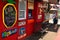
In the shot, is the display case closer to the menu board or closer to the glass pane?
the glass pane

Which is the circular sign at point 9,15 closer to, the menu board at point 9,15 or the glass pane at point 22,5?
the menu board at point 9,15

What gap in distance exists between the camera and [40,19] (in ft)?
26.2

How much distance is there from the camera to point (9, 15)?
13.9 ft

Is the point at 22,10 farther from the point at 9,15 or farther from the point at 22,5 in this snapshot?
the point at 9,15

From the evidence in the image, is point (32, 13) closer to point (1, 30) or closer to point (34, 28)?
point (34, 28)

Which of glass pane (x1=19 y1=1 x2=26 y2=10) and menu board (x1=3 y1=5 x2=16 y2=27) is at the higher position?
glass pane (x1=19 y1=1 x2=26 y2=10)

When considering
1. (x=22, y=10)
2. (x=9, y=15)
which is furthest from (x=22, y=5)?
(x=9, y=15)

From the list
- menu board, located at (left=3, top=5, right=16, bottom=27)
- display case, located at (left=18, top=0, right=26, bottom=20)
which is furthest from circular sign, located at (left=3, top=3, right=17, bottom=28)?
display case, located at (left=18, top=0, right=26, bottom=20)

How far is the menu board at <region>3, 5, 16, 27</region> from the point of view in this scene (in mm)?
4065

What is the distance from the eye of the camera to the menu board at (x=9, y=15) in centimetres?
406

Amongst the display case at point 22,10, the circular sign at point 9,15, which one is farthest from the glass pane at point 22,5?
the circular sign at point 9,15

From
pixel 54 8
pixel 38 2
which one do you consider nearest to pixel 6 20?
pixel 38 2

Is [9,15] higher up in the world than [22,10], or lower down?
lower down

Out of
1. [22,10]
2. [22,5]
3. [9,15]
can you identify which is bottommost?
[9,15]
